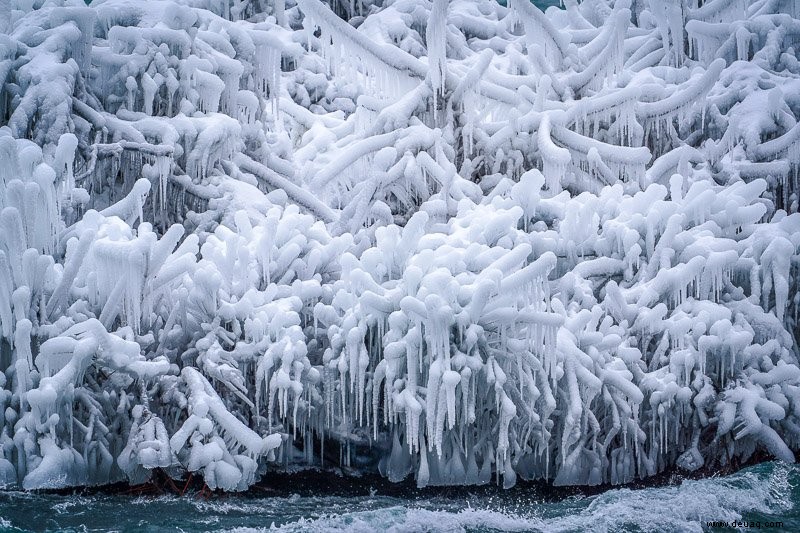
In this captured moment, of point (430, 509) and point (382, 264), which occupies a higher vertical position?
point (382, 264)

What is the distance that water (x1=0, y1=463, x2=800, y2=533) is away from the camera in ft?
19.2

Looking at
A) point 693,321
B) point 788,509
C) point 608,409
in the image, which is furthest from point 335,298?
point 788,509

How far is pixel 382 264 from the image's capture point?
23.0ft

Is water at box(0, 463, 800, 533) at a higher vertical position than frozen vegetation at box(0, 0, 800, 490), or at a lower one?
lower

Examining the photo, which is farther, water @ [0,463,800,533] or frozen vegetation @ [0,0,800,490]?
frozen vegetation @ [0,0,800,490]

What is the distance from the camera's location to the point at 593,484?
7.15m

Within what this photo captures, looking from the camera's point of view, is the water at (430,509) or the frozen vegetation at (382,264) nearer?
the water at (430,509)

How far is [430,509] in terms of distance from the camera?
6457 mm

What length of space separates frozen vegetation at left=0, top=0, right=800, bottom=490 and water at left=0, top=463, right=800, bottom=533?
189 mm

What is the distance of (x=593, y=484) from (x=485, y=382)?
1.18 meters

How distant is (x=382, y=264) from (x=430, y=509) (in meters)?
1.67

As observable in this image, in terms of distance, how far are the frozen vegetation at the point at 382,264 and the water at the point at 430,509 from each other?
0.62ft

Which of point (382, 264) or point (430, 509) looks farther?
point (382, 264)

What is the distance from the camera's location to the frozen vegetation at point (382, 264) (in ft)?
21.2
